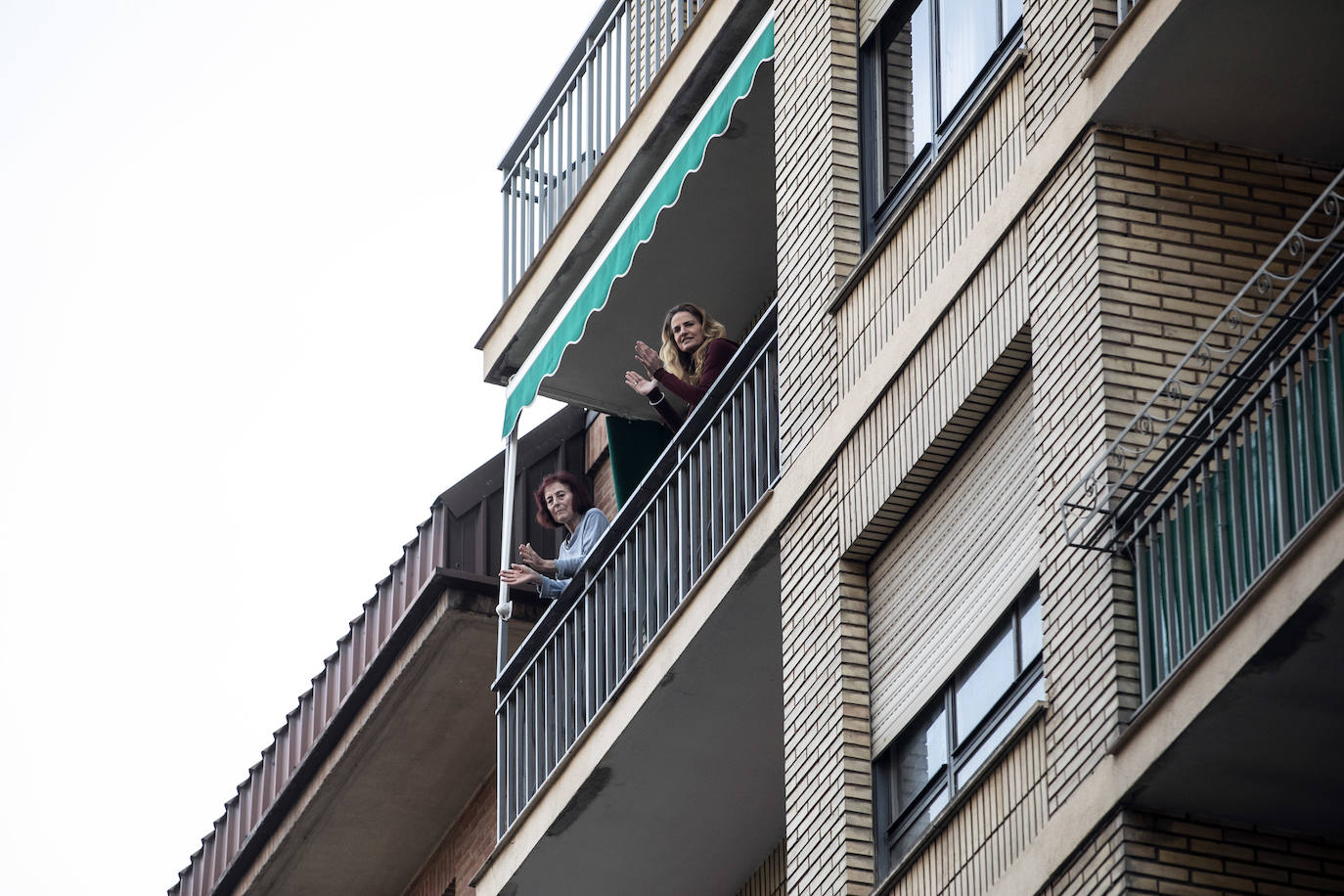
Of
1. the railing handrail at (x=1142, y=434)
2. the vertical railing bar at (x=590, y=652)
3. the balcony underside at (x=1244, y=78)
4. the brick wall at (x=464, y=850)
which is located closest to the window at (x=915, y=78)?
the balcony underside at (x=1244, y=78)

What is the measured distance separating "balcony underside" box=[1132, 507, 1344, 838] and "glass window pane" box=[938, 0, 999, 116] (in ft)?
13.7

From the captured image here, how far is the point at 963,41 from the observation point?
43.6 feet

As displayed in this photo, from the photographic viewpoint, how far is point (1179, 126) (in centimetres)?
1154

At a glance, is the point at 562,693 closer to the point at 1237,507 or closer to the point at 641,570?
the point at 641,570

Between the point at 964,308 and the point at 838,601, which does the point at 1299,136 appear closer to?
the point at 964,308

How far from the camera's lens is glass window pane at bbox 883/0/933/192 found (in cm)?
1366

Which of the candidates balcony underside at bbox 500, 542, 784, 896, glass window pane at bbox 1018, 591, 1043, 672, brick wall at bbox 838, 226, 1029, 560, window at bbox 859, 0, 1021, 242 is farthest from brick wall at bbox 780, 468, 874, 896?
window at bbox 859, 0, 1021, 242

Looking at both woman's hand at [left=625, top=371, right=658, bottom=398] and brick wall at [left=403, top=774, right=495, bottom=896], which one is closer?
woman's hand at [left=625, top=371, right=658, bottom=398]

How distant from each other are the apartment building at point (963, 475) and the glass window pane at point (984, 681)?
0.02 meters

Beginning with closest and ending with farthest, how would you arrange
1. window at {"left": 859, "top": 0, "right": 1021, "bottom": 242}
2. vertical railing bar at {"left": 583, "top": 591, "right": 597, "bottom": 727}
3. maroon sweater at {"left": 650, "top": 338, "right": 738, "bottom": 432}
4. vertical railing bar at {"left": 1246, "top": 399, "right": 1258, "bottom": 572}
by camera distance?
vertical railing bar at {"left": 1246, "top": 399, "right": 1258, "bottom": 572}, window at {"left": 859, "top": 0, "right": 1021, "bottom": 242}, maroon sweater at {"left": 650, "top": 338, "right": 738, "bottom": 432}, vertical railing bar at {"left": 583, "top": 591, "right": 597, "bottom": 727}

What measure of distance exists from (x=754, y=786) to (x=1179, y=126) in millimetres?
5013

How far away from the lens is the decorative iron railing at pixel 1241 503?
9.55m

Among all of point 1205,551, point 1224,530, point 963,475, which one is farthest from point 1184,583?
point 963,475

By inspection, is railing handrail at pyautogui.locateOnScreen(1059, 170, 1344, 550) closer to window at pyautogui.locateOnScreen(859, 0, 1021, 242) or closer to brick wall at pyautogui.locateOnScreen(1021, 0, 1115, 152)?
brick wall at pyautogui.locateOnScreen(1021, 0, 1115, 152)
